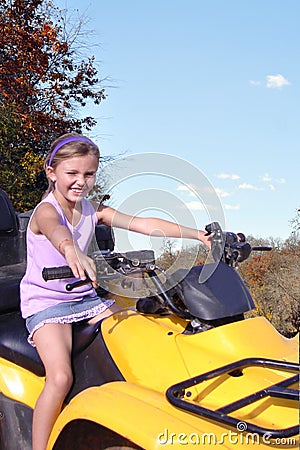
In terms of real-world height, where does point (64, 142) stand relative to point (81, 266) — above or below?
above

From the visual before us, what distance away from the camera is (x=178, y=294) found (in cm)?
252

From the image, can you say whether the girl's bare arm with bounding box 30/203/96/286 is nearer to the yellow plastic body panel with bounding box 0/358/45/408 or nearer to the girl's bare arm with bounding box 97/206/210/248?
the girl's bare arm with bounding box 97/206/210/248

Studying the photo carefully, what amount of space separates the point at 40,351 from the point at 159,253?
72cm

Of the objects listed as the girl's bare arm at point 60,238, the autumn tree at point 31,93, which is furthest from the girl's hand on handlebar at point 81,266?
the autumn tree at point 31,93

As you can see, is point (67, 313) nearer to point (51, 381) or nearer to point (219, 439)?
point (51, 381)

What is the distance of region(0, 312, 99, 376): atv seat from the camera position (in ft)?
8.74

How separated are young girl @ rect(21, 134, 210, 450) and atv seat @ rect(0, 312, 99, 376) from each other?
0.05m

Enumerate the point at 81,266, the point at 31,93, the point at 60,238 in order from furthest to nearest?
1. the point at 31,93
2. the point at 60,238
3. the point at 81,266

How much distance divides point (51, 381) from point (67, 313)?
35 cm

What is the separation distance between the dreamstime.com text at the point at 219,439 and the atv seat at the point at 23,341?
33.3 inches

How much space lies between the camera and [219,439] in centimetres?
188

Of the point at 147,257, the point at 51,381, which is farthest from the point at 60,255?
the point at 51,381

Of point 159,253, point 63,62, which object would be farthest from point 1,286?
point 63,62

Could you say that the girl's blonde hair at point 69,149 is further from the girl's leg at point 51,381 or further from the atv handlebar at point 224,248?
the girl's leg at point 51,381
